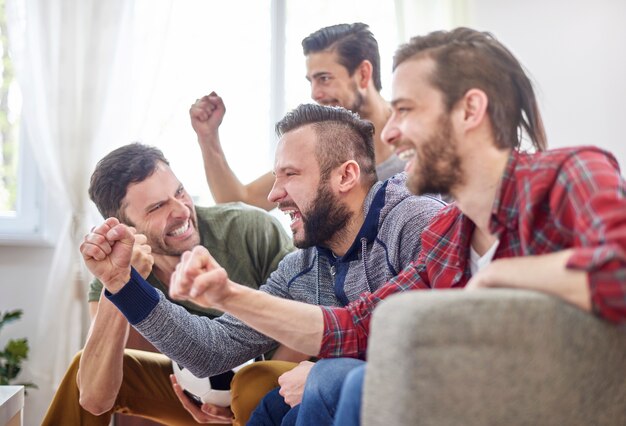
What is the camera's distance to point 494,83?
1340 mm

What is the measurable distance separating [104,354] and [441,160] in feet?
3.63

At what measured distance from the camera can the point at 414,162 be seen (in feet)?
4.53

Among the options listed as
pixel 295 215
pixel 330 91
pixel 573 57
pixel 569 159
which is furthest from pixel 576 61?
pixel 569 159

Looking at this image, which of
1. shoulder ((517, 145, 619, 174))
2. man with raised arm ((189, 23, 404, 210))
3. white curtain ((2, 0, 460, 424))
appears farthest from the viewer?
white curtain ((2, 0, 460, 424))

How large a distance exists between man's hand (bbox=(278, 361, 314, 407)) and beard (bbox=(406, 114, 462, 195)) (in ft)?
1.71

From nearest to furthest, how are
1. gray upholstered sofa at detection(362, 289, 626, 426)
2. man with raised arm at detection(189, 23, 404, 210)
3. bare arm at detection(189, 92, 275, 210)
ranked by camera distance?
gray upholstered sofa at detection(362, 289, 626, 426), man with raised arm at detection(189, 23, 404, 210), bare arm at detection(189, 92, 275, 210)

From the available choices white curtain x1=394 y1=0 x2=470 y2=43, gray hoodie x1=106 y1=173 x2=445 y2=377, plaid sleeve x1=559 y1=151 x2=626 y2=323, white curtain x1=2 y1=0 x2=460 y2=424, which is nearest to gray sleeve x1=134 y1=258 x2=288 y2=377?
gray hoodie x1=106 y1=173 x2=445 y2=377

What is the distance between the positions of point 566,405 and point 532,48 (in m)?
3.12

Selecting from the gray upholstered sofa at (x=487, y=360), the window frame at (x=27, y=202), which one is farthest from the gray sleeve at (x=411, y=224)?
the window frame at (x=27, y=202)

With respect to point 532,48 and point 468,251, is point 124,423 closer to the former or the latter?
point 468,251

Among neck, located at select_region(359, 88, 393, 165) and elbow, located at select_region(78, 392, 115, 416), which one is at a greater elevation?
neck, located at select_region(359, 88, 393, 165)

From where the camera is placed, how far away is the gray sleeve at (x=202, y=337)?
1.74 meters

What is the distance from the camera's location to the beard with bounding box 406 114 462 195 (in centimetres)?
133

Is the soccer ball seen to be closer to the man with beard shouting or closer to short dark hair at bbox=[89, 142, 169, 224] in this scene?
the man with beard shouting
